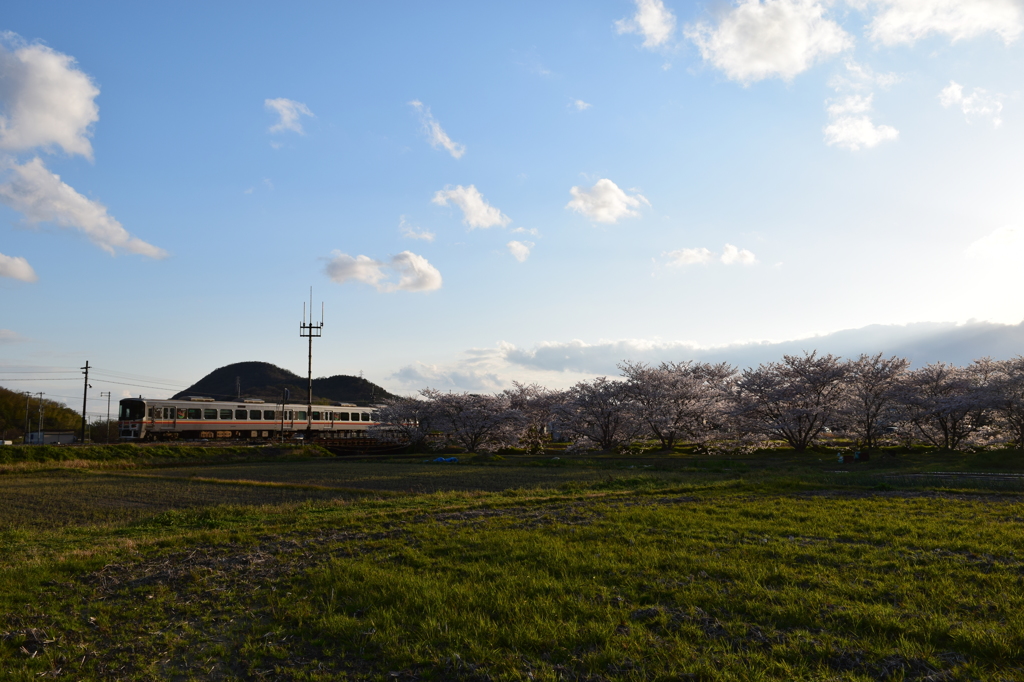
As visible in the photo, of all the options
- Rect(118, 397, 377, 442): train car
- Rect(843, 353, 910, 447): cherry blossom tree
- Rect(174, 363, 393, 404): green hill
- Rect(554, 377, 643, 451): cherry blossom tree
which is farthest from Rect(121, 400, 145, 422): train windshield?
Rect(174, 363, 393, 404): green hill

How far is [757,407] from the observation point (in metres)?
34.4

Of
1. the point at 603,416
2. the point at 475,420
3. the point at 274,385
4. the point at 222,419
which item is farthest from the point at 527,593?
the point at 274,385

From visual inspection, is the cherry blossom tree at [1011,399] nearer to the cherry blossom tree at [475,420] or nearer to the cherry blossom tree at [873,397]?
the cherry blossom tree at [873,397]

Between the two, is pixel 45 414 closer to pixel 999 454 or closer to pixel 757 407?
pixel 757 407

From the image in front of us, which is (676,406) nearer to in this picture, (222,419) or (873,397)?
(873,397)

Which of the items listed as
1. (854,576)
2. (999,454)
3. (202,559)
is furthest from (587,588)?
(999,454)

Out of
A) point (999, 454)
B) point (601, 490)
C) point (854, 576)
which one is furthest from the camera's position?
point (999, 454)

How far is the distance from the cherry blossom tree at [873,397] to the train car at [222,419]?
38195mm

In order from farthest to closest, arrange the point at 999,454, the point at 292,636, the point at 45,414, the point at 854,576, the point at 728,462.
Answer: the point at 45,414 → the point at 728,462 → the point at 999,454 → the point at 854,576 → the point at 292,636

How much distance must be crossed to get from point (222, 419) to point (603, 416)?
27181 millimetres

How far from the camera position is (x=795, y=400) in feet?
107

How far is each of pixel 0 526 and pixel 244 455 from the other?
2498 centimetres

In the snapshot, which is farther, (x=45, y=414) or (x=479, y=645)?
(x=45, y=414)

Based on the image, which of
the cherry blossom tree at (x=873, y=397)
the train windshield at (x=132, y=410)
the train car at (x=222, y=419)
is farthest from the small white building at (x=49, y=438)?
Answer: the cherry blossom tree at (x=873, y=397)
